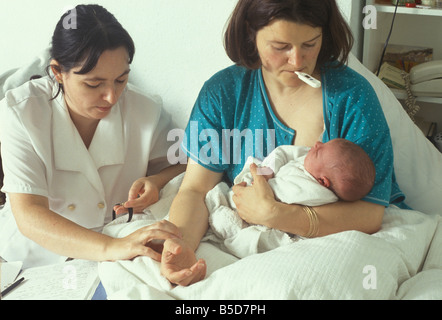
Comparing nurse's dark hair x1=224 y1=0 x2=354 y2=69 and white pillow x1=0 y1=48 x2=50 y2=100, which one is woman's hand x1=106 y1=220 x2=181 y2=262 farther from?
white pillow x1=0 y1=48 x2=50 y2=100

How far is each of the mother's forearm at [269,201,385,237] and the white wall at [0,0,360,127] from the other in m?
0.73

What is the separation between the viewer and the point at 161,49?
1916 millimetres

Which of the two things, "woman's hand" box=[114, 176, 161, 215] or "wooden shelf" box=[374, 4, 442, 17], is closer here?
"woman's hand" box=[114, 176, 161, 215]

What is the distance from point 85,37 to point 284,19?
509 mm

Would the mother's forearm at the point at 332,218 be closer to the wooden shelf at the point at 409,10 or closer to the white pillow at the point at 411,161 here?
the white pillow at the point at 411,161

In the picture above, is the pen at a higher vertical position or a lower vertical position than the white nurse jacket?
lower

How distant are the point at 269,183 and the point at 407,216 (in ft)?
1.22

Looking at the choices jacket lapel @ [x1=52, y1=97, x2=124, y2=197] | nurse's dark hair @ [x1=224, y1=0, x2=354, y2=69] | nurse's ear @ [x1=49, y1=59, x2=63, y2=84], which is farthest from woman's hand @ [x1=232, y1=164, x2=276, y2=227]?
nurse's ear @ [x1=49, y1=59, x2=63, y2=84]

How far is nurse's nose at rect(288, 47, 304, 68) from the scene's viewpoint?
1325 millimetres

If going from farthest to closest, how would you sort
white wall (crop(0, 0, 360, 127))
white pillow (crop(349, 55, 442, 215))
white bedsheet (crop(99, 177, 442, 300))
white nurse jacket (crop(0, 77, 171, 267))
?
white wall (crop(0, 0, 360, 127))
white pillow (crop(349, 55, 442, 215))
white nurse jacket (crop(0, 77, 171, 267))
white bedsheet (crop(99, 177, 442, 300))

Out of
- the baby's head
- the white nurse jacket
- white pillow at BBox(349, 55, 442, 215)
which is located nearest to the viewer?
the baby's head

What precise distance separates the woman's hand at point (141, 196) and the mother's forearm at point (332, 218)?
416mm
